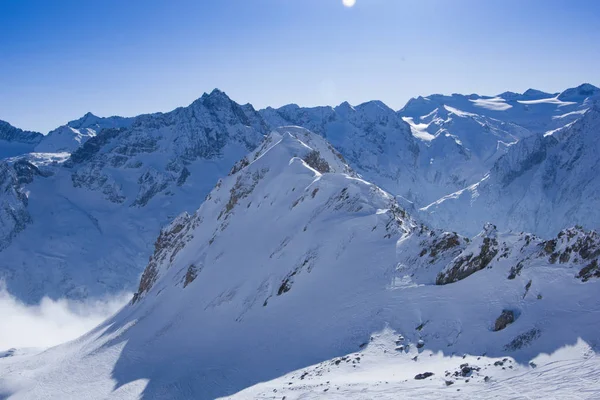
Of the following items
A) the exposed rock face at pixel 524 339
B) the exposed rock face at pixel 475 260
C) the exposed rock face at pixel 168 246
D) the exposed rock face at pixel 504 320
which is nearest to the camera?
the exposed rock face at pixel 524 339

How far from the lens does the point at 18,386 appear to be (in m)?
48.7

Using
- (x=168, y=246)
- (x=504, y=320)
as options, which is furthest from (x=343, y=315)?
(x=168, y=246)

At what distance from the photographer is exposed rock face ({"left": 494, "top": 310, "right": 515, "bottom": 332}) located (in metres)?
22.7

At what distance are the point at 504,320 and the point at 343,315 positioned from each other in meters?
10.5

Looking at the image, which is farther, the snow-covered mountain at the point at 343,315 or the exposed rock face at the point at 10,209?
the exposed rock face at the point at 10,209

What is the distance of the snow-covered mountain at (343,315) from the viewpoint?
2044 cm

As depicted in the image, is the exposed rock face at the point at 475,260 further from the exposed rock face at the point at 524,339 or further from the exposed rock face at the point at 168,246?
the exposed rock face at the point at 168,246

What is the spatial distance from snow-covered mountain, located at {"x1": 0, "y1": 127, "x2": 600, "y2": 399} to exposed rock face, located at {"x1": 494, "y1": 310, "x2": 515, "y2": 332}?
0.07m

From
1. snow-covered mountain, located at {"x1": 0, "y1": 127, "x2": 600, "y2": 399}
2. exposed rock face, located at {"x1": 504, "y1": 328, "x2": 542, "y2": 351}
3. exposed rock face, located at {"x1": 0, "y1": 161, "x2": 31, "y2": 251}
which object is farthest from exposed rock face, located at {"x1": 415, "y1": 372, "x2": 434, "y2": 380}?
exposed rock face, located at {"x1": 0, "y1": 161, "x2": 31, "y2": 251}

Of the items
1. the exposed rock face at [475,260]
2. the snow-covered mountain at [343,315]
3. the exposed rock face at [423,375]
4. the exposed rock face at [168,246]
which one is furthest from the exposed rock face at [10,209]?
the exposed rock face at [423,375]

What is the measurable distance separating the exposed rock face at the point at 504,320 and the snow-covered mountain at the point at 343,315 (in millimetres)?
68

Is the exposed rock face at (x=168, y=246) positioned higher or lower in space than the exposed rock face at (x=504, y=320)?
higher

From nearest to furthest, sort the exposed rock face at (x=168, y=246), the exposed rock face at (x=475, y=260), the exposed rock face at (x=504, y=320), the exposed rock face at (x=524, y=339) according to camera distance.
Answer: the exposed rock face at (x=524, y=339), the exposed rock face at (x=504, y=320), the exposed rock face at (x=475, y=260), the exposed rock face at (x=168, y=246)

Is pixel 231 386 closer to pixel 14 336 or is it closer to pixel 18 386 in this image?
pixel 18 386
